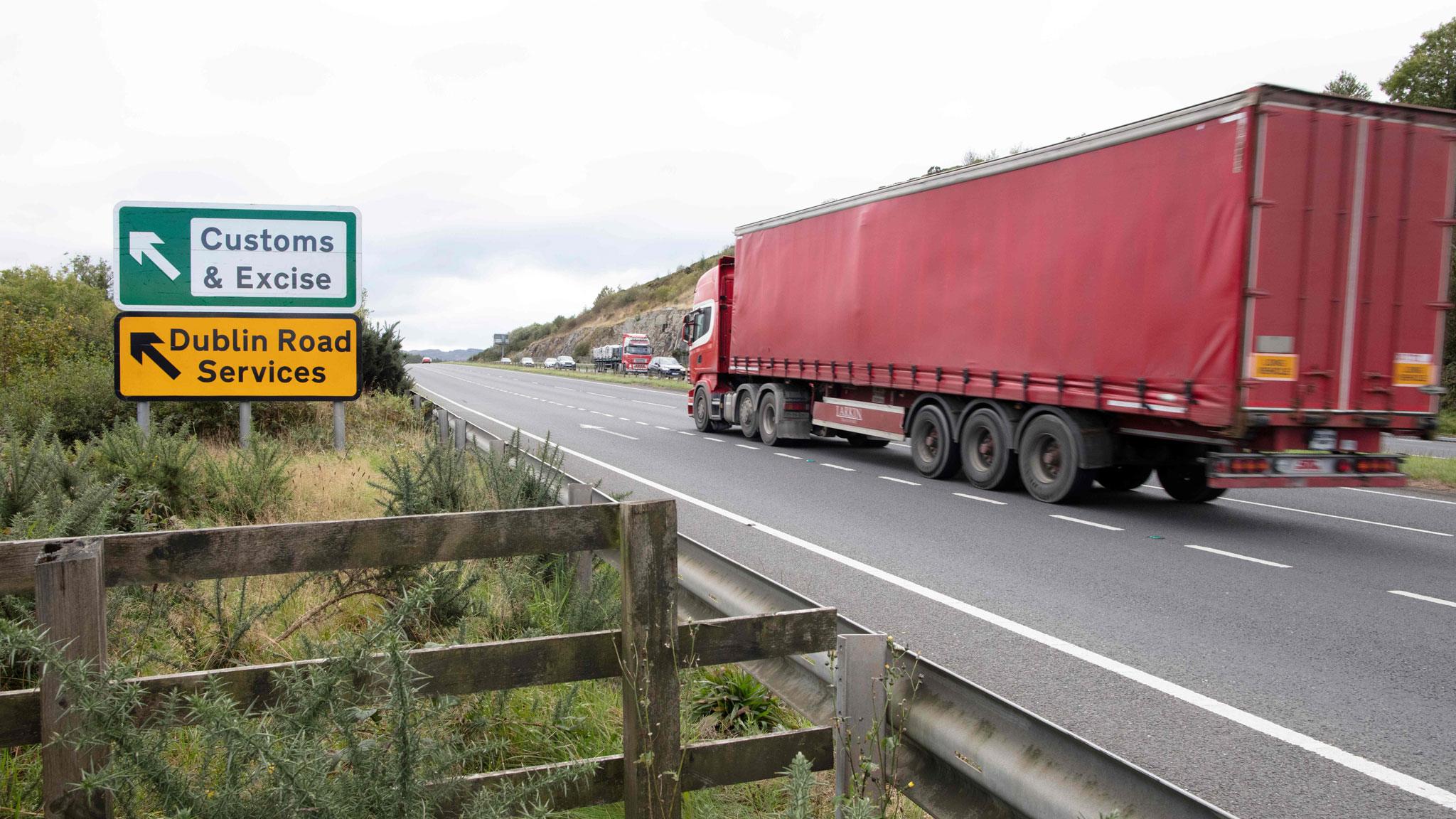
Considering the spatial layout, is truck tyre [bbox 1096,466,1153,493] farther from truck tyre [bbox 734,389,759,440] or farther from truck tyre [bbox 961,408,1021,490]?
truck tyre [bbox 734,389,759,440]

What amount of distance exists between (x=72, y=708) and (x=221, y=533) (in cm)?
55

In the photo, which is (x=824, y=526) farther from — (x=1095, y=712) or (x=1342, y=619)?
(x=1095, y=712)

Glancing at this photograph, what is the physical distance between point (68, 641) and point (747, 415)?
18.3m

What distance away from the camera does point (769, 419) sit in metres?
19.9

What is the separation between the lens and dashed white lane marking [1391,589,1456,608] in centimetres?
730

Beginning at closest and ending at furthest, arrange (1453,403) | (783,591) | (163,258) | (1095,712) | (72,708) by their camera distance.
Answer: (72,708) → (783,591) → (1095,712) → (163,258) → (1453,403)

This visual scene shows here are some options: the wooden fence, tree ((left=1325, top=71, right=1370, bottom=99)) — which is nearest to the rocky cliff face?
tree ((left=1325, top=71, right=1370, bottom=99))

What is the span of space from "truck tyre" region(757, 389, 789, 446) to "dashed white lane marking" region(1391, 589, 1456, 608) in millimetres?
12266

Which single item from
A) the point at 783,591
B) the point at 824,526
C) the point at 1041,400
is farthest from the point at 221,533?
the point at 1041,400

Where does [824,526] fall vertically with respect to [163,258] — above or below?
below

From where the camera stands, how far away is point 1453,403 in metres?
31.5

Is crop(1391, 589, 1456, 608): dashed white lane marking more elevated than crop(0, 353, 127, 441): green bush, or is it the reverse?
crop(0, 353, 127, 441): green bush

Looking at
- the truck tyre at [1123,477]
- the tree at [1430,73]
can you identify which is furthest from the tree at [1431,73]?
the truck tyre at [1123,477]

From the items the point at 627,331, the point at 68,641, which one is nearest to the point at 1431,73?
the point at 68,641
